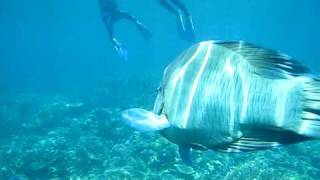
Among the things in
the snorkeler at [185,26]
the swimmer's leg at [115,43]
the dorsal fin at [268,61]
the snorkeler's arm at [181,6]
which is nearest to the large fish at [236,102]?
the dorsal fin at [268,61]

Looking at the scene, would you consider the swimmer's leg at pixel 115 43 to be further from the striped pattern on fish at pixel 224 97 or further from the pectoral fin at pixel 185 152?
the striped pattern on fish at pixel 224 97

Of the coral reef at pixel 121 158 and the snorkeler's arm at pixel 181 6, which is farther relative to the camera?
the coral reef at pixel 121 158

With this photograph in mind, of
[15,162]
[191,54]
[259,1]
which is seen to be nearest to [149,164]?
[15,162]

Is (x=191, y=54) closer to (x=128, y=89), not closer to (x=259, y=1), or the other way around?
(x=128, y=89)

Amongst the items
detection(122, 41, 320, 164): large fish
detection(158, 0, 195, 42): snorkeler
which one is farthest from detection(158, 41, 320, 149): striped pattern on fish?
detection(158, 0, 195, 42): snorkeler

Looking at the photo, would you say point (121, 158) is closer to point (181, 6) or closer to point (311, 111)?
point (181, 6)

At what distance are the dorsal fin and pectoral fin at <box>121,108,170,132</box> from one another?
548 millimetres

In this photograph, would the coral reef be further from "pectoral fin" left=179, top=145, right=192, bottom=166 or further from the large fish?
the large fish

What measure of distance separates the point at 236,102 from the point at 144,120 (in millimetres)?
540

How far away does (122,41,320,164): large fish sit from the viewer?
166cm

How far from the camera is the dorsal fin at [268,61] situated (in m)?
1.78

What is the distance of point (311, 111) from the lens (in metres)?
1.63

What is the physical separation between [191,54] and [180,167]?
332 inches

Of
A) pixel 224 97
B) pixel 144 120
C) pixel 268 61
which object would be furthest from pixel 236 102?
pixel 144 120
